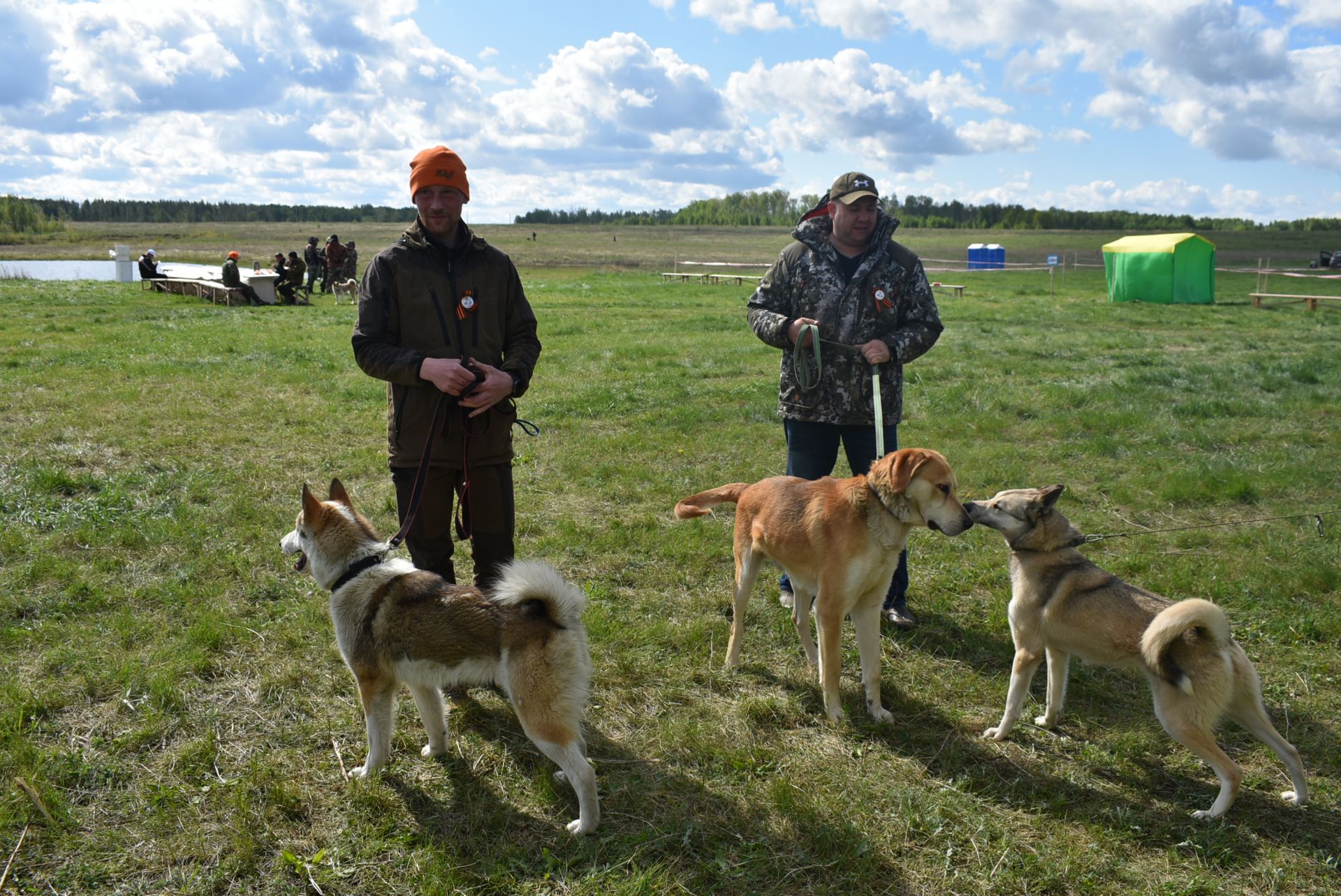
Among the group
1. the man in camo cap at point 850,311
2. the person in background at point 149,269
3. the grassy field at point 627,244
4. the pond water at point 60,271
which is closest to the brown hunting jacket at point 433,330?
the man in camo cap at point 850,311

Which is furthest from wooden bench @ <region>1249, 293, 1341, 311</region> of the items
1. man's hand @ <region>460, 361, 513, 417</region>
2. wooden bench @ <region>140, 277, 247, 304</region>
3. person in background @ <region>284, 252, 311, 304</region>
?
wooden bench @ <region>140, 277, 247, 304</region>

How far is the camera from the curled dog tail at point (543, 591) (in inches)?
137

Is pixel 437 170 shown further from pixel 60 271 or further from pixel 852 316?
pixel 60 271

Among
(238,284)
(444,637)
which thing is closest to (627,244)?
(238,284)

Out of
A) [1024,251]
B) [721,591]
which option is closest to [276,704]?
[721,591]

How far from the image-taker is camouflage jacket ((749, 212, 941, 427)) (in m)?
5.23

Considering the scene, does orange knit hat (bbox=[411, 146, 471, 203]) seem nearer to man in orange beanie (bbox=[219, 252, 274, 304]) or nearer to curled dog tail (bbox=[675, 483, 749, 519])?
curled dog tail (bbox=[675, 483, 749, 519])

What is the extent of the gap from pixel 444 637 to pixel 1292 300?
1400 inches

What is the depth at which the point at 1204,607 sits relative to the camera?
3.63 metres

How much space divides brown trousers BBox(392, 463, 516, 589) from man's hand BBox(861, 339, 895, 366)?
2.29 metres

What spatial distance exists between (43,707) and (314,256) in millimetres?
29604

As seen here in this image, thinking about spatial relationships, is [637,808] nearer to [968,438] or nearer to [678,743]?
[678,743]

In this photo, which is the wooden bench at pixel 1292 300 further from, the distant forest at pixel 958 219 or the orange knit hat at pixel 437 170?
the distant forest at pixel 958 219

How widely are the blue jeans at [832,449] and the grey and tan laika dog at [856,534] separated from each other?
30.2 inches
